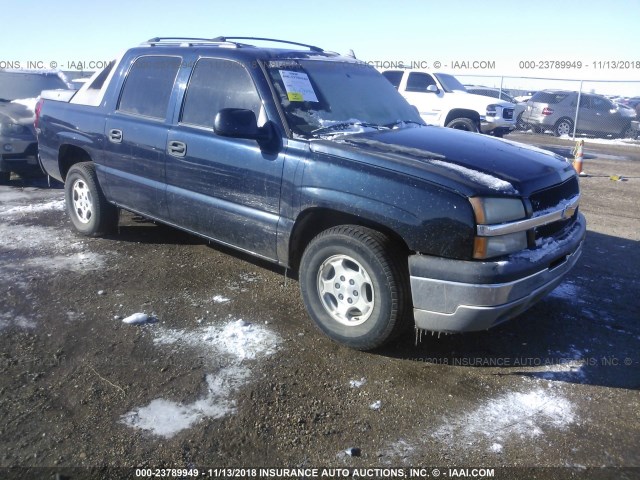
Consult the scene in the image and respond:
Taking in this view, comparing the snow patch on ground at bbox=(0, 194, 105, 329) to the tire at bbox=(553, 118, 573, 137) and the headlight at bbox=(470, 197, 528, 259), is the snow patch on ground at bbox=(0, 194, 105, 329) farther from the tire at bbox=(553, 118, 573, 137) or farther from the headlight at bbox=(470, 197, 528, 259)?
the tire at bbox=(553, 118, 573, 137)

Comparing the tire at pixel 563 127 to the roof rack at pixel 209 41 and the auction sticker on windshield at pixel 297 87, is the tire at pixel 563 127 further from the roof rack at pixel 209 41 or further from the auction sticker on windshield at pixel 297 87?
the auction sticker on windshield at pixel 297 87

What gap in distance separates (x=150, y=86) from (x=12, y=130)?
15.8 feet

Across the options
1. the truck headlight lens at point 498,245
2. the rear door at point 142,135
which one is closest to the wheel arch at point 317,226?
the truck headlight lens at point 498,245

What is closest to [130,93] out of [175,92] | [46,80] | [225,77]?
Result: [175,92]

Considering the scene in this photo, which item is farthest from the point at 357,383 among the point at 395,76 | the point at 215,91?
the point at 395,76

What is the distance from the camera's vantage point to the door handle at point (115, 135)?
4906mm

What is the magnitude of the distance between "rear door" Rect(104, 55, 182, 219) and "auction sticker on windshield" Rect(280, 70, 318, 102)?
3.62 ft

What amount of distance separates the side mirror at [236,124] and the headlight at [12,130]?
619cm

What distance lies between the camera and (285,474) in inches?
97.9

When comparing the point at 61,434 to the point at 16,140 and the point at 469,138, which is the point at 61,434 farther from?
the point at 16,140

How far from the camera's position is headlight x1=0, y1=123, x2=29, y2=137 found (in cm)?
828

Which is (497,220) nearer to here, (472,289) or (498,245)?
(498,245)

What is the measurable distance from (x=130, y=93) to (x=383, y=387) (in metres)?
3.47

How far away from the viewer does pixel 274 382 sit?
3197mm
